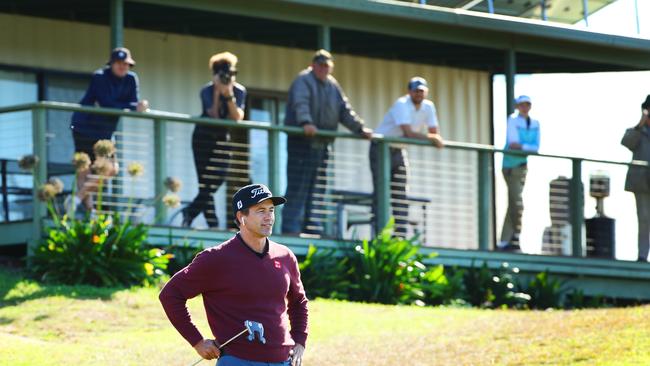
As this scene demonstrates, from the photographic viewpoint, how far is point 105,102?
16.0 m

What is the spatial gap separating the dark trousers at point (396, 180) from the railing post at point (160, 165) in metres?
2.65

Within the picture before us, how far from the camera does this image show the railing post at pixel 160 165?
16.1m

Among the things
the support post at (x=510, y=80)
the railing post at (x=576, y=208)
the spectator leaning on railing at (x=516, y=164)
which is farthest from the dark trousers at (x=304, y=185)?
the support post at (x=510, y=80)

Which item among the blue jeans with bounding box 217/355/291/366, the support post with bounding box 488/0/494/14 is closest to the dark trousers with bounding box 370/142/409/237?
the support post with bounding box 488/0/494/14

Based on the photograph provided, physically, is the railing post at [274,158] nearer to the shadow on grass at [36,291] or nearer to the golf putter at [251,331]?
the shadow on grass at [36,291]

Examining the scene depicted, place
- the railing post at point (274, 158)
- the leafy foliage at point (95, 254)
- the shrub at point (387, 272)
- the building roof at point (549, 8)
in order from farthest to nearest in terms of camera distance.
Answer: the building roof at point (549, 8) < the railing post at point (274, 158) < the shrub at point (387, 272) < the leafy foliage at point (95, 254)

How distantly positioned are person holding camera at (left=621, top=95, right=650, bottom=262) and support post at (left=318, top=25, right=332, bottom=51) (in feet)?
12.9

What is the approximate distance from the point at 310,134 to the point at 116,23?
8.74ft

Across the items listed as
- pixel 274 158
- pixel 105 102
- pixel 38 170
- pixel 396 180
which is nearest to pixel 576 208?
pixel 396 180

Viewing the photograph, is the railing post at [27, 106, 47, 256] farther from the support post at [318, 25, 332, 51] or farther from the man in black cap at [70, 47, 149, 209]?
the support post at [318, 25, 332, 51]

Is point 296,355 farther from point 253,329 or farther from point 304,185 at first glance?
point 304,185

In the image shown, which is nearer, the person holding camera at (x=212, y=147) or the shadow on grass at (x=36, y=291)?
the shadow on grass at (x=36, y=291)

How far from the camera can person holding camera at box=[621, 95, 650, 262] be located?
19250 mm

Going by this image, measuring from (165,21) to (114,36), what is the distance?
2039mm
